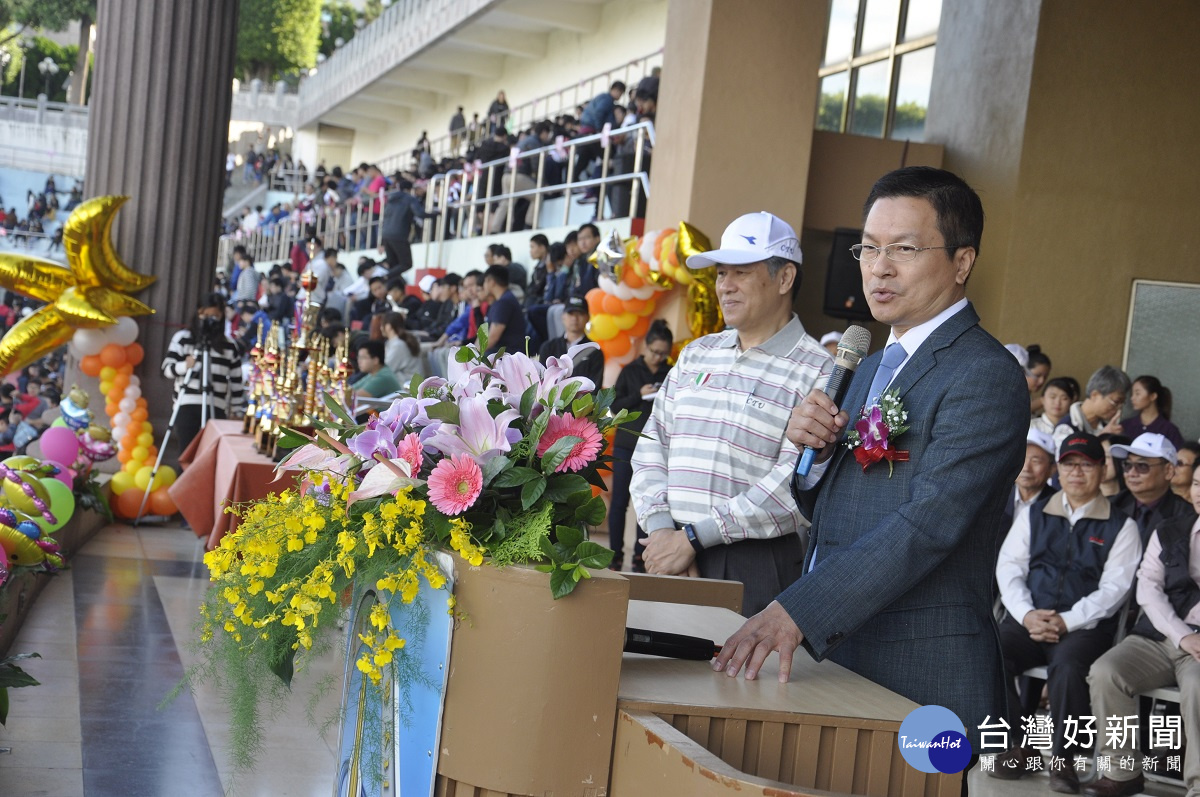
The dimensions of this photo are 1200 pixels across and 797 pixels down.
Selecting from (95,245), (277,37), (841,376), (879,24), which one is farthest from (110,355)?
(277,37)

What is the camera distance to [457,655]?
5.21 feet

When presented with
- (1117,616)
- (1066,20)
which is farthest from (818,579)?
(1066,20)

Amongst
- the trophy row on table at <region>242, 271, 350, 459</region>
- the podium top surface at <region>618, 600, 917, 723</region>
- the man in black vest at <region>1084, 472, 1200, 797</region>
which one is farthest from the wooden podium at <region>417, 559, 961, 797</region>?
the trophy row on table at <region>242, 271, 350, 459</region>

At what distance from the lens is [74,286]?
351 inches

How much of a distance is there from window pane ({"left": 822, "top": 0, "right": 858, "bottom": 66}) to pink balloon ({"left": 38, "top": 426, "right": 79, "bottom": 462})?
837cm

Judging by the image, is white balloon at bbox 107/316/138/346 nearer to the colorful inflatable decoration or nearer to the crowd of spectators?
the colorful inflatable decoration

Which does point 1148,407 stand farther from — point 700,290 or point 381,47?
point 381,47

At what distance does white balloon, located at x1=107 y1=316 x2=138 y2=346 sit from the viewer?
29.6 ft

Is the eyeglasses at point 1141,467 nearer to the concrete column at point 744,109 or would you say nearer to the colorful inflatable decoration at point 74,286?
the concrete column at point 744,109

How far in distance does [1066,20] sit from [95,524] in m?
7.28

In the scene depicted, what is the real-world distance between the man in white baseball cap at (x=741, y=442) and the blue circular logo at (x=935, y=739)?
1421 mm

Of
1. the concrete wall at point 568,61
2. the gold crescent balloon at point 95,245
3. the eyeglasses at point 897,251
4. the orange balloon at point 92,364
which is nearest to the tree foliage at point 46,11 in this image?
the concrete wall at point 568,61

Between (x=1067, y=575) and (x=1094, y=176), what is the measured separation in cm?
469

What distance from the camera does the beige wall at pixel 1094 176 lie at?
8.89 metres
